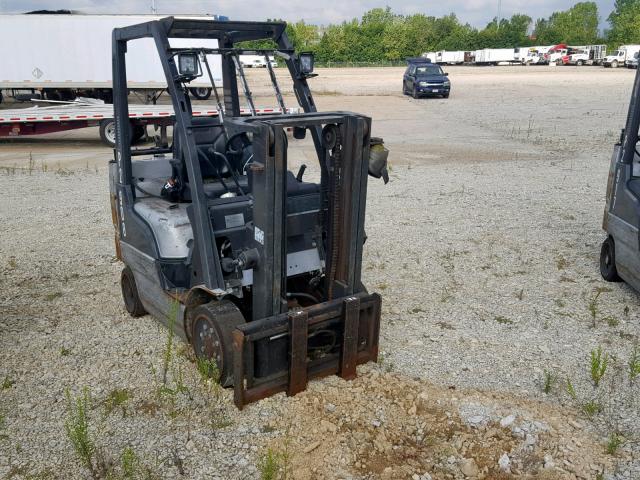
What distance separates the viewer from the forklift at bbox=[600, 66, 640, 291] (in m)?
6.32

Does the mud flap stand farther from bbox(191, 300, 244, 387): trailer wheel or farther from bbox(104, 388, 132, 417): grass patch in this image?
bbox(104, 388, 132, 417): grass patch

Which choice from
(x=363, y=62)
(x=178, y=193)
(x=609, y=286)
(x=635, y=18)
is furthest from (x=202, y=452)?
(x=635, y=18)

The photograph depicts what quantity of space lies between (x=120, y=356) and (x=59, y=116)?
12.7 meters

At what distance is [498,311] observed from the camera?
6.23m

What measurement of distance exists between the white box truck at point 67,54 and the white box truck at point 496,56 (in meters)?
55.6

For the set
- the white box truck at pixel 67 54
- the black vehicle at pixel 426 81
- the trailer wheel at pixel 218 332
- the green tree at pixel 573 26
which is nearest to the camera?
the trailer wheel at pixel 218 332

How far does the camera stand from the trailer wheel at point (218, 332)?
4.36 metres

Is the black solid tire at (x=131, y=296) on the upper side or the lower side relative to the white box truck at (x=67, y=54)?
lower

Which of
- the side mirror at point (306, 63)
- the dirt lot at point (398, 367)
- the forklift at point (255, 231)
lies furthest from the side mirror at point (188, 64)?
the dirt lot at point (398, 367)

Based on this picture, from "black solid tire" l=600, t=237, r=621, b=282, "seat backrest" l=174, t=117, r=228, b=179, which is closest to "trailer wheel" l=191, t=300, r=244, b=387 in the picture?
"seat backrest" l=174, t=117, r=228, b=179

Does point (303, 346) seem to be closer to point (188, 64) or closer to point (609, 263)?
point (188, 64)

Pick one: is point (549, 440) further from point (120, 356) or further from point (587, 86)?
point (587, 86)

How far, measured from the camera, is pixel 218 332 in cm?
437

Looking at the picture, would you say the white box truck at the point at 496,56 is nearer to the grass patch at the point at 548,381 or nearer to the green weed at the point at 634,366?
the green weed at the point at 634,366
